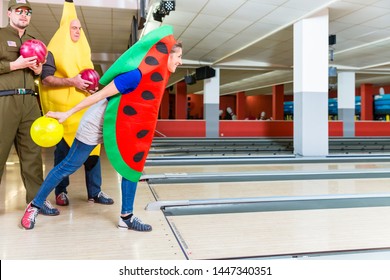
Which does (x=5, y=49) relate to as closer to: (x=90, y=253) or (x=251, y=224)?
Answer: (x=90, y=253)

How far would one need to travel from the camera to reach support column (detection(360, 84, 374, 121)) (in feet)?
56.3

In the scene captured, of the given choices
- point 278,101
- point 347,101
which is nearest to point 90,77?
point 347,101

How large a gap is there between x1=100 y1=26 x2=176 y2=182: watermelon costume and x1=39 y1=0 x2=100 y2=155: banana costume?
2.23 feet

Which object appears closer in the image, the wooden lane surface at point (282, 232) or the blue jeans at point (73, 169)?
the wooden lane surface at point (282, 232)

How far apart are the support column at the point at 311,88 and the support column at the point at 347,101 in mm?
6007

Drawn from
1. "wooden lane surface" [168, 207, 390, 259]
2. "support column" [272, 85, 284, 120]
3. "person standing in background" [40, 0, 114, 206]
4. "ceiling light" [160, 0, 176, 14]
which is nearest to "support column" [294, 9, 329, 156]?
"ceiling light" [160, 0, 176, 14]

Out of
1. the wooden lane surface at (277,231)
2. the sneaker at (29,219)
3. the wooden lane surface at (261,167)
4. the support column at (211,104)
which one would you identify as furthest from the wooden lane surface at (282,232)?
the support column at (211,104)

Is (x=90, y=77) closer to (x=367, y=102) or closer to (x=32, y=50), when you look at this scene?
(x=32, y=50)

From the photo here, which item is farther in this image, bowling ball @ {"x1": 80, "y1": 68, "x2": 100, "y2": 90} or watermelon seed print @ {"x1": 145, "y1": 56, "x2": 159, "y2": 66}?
bowling ball @ {"x1": 80, "y1": 68, "x2": 100, "y2": 90}

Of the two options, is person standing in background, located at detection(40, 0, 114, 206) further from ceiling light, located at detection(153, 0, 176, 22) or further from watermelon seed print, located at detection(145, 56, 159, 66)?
ceiling light, located at detection(153, 0, 176, 22)

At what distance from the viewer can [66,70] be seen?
9.20ft

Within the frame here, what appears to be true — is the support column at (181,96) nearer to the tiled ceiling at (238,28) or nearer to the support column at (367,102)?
the tiled ceiling at (238,28)

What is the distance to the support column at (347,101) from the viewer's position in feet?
42.1
